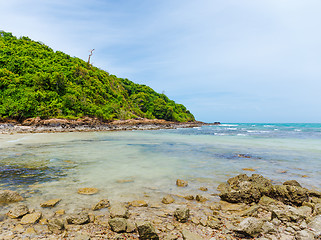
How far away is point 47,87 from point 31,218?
51.0 m

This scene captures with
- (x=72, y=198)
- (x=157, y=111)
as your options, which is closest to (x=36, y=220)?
(x=72, y=198)

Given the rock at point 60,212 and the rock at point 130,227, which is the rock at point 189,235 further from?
the rock at point 60,212

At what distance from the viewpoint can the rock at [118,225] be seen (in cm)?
336

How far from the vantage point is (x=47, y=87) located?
45844mm

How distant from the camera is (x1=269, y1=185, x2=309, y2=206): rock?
16.2ft

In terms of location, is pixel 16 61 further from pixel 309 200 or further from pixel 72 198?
pixel 309 200

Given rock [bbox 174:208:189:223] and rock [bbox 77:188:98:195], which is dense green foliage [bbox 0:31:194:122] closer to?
rock [bbox 77:188:98:195]

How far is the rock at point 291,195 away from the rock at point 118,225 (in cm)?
458

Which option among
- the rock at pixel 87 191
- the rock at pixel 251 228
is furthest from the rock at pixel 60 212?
the rock at pixel 251 228

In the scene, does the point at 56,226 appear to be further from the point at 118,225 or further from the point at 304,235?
the point at 304,235

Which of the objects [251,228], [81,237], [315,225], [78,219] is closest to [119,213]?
[78,219]

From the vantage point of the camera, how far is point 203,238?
3273mm

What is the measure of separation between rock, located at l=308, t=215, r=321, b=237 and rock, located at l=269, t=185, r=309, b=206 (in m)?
1.21

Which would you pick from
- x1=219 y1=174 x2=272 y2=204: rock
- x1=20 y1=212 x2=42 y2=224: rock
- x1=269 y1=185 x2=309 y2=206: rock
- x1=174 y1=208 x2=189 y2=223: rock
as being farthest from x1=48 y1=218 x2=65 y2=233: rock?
x1=269 y1=185 x2=309 y2=206: rock
